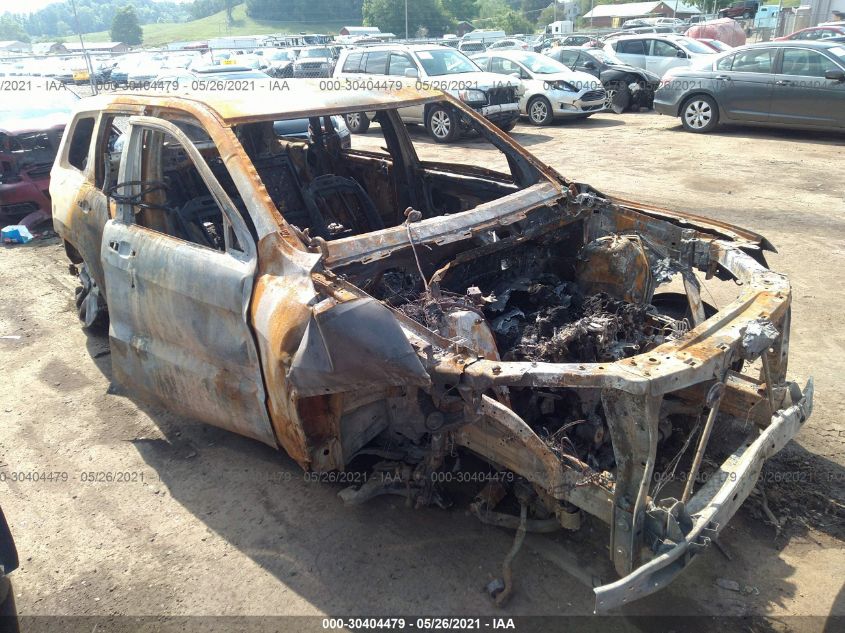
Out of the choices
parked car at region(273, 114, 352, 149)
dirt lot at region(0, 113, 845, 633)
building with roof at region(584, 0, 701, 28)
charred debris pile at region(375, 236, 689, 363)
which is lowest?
dirt lot at region(0, 113, 845, 633)

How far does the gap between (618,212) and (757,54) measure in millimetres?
9926

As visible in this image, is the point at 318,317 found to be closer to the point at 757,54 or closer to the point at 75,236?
the point at 75,236

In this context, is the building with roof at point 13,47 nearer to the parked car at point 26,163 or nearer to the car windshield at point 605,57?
the car windshield at point 605,57

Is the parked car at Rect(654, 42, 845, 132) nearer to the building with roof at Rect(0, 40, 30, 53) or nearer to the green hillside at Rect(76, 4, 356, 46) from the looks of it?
the building with roof at Rect(0, 40, 30, 53)

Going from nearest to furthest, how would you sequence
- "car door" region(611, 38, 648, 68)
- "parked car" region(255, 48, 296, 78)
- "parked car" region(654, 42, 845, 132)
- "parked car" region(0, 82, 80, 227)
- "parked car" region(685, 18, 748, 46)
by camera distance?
"parked car" region(0, 82, 80, 227) < "parked car" region(654, 42, 845, 132) < "car door" region(611, 38, 648, 68) < "parked car" region(255, 48, 296, 78) < "parked car" region(685, 18, 748, 46)

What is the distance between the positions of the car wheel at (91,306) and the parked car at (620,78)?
13.3 meters

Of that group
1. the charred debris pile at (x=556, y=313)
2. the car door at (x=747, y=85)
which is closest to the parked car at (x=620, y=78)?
the car door at (x=747, y=85)

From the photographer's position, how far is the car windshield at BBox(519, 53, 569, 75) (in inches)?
564

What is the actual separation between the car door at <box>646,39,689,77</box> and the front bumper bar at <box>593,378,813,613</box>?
15.5m

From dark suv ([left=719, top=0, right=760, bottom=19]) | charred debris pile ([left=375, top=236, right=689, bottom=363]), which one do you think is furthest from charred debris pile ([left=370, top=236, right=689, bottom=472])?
dark suv ([left=719, top=0, right=760, bottom=19])

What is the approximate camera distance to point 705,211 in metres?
7.83

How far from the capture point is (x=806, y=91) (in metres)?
11.0

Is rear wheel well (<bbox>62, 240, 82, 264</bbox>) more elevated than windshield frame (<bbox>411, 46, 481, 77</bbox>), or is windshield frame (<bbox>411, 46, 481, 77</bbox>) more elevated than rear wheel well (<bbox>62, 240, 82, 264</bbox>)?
windshield frame (<bbox>411, 46, 481, 77</bbox>)

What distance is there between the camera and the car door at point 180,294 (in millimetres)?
3076
